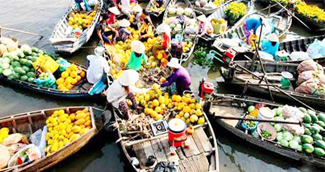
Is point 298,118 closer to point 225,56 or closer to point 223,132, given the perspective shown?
point 223,132

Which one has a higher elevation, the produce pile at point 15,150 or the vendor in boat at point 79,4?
the vendor in boat at point 79,4

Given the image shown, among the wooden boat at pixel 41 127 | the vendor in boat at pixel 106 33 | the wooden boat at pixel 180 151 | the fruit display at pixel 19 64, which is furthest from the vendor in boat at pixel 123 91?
the fruit display at pixel 19 64

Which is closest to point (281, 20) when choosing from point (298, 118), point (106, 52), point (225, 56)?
point (225, 56)

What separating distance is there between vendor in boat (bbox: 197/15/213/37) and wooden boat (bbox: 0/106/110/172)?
7301 millimetres

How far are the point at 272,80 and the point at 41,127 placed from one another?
363 inches

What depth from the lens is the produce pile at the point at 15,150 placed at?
23.7 ft

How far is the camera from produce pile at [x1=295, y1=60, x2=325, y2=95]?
9.66m

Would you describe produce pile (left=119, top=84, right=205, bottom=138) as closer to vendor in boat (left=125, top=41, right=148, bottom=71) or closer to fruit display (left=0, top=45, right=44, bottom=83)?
vendor in boat (left=125, top=41, right=148, bottom=71)

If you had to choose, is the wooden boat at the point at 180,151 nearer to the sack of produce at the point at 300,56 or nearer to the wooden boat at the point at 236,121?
the wooden boat at the point at 236,121

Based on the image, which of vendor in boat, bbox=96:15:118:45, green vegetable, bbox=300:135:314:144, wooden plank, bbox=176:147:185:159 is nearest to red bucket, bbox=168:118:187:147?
wooden plank, bbox=176:147:185:159

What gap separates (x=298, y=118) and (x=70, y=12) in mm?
12766

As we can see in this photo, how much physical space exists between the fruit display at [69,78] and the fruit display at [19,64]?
48.5 inches

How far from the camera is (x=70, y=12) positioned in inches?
574

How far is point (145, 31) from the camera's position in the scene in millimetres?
13016
